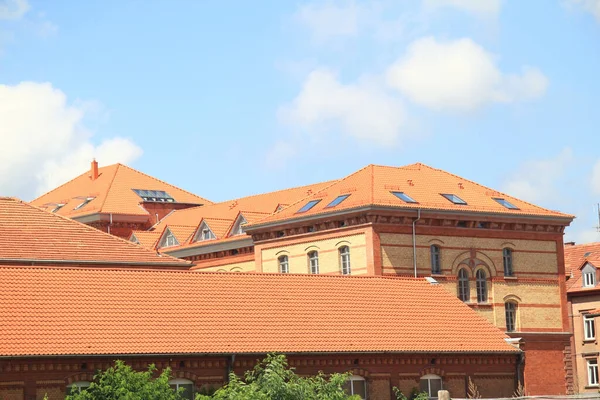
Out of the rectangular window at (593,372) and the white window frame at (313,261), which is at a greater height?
the white window frame at (313,261)

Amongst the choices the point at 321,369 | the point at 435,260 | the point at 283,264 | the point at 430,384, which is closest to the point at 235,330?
the point at 321,369

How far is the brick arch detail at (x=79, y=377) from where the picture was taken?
136 feet

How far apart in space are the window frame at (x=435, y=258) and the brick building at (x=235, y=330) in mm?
12832

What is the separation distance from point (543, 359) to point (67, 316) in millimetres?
34377

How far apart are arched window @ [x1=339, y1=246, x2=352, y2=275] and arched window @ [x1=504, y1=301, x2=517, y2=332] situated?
8.94 metres

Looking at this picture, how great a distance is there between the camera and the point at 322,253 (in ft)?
227

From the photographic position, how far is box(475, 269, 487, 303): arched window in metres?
69.6

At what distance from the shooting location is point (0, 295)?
4297cm

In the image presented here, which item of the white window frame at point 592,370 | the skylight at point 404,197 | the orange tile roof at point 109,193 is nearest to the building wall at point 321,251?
the skylight at point 404,197

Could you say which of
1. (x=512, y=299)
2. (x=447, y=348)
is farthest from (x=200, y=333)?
(x=512, y=299)

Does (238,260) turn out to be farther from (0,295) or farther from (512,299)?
(0,295)

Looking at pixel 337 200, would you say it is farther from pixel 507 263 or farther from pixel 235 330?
pixel 235 330

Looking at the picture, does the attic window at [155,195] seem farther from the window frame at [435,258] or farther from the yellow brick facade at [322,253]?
the window frame at [435,258]

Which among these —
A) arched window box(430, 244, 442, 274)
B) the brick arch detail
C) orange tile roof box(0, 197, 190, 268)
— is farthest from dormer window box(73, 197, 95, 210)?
the brick arch detail
